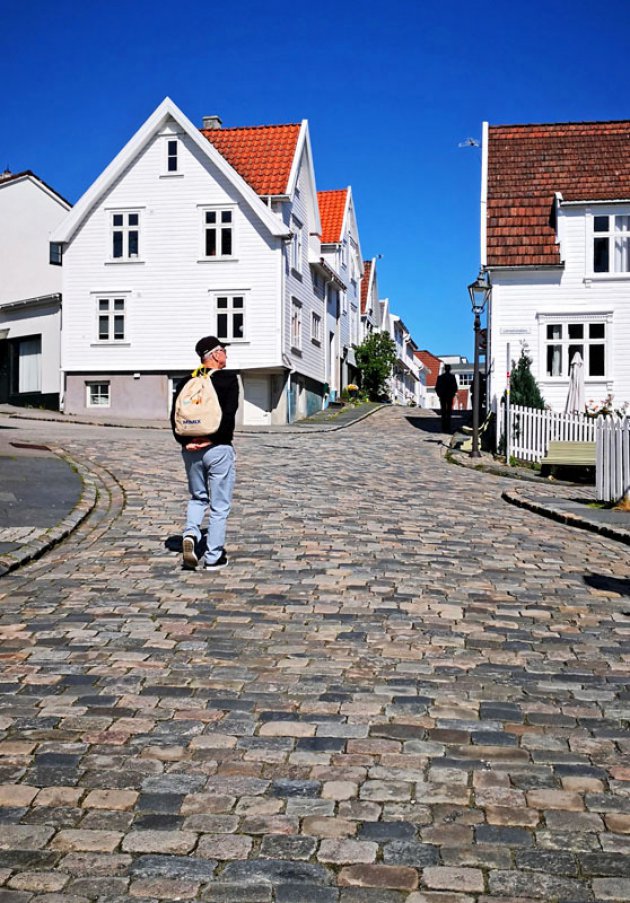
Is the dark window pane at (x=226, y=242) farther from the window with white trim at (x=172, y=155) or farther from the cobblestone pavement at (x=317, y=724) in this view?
the cobblestone pavement at (x=317, y=724)

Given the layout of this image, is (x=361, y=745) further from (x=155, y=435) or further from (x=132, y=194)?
(x=132, y=194)

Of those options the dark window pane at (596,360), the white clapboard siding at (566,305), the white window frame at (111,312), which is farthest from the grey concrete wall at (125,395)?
the dark window pane at (596,360)

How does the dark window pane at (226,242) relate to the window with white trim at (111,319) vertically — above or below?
above

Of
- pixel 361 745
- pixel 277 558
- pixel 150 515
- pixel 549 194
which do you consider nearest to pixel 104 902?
pixel 361 745

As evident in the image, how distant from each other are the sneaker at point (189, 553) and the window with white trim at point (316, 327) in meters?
31.2

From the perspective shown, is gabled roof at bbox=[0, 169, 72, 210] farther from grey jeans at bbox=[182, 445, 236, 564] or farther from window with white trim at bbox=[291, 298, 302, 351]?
grey jeans at bbox=[182, 445, 236, 564]

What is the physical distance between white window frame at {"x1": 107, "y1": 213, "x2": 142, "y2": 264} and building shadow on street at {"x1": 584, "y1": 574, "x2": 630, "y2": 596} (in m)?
27.6

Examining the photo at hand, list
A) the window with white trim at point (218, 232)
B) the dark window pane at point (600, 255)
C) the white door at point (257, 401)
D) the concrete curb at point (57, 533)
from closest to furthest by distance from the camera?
the concrete curb at point (57, 533) → the dark window pane at point (600, 255) → the window with white trim at point (218, 232) → the white door at point (257, 401)

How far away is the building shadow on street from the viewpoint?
8.02m

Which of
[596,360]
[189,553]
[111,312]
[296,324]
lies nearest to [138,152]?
[111,312]

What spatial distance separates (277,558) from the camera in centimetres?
905

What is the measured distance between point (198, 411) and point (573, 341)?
19.4 metres

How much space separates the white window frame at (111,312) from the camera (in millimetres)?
33969

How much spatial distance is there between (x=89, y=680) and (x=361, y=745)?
171 cm
